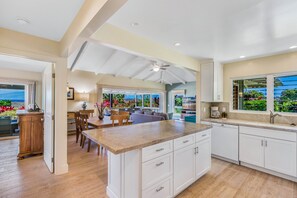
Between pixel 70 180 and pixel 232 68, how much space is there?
176 inches

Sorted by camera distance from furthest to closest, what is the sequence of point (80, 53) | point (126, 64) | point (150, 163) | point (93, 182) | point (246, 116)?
point (126, 64) → point (80, 53) → point (246, 116) → point (93, 182) → point (150, 163)

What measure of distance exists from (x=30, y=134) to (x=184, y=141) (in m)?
3.64

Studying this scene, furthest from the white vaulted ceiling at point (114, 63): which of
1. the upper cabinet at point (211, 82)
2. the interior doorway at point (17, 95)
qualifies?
the interior doorway at point (17, 95)

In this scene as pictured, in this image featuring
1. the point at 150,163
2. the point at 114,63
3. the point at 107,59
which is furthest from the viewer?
the point at 114,63

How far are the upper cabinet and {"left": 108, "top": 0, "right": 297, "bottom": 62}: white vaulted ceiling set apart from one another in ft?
2.50

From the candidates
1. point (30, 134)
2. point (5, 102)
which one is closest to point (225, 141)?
point (30, 134)

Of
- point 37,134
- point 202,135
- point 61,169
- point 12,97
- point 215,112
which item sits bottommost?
point 61,169

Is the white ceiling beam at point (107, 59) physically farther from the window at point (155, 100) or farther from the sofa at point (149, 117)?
the window at point (155, 100)

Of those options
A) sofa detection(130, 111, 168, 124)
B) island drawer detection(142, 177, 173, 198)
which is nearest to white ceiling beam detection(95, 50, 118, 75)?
sofa detection(130, 111, 168, 124)

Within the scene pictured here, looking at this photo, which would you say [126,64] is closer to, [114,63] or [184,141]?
[114,63]

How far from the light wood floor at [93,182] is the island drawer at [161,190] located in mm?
356

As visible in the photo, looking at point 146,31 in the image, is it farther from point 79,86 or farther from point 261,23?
→ point 79,86

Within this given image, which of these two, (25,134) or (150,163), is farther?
(25,134)

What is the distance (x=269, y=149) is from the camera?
277 centimetres
